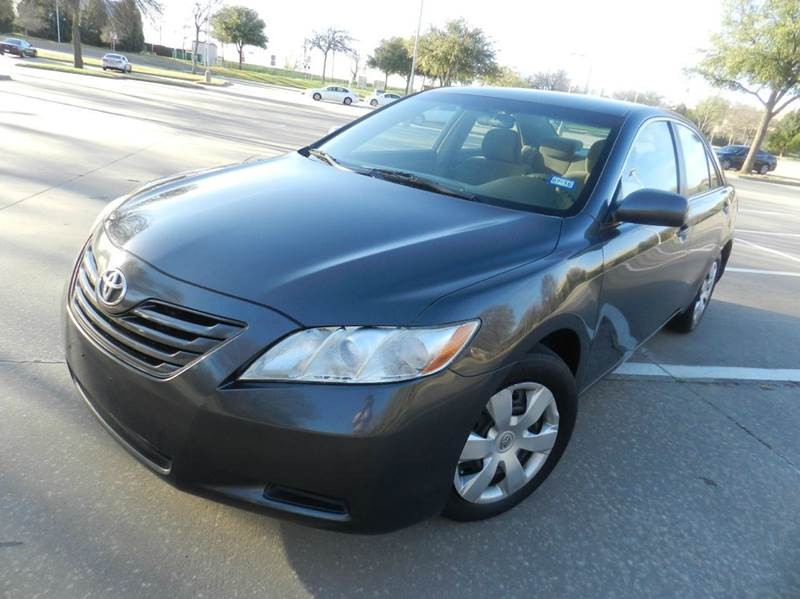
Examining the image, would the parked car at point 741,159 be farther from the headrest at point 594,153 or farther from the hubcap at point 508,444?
the hubcap at point 508,444

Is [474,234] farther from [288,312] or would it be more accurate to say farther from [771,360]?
[771,360]

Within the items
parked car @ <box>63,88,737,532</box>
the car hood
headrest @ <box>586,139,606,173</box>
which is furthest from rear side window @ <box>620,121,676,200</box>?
the car hood

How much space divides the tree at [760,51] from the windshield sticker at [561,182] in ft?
99.9

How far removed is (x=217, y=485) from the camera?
185 cm

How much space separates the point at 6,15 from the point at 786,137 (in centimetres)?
6854

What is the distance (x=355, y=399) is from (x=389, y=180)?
145 cm

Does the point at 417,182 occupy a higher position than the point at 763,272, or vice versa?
the point at 417,182

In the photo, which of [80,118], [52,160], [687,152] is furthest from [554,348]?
[80,118]

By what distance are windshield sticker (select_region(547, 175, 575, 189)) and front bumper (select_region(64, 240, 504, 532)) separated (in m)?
1.29

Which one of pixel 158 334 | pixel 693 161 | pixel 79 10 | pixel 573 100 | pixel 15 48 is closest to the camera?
pixel 158 334

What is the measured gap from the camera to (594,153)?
117 inches

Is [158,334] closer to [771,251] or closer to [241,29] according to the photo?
[771,251]

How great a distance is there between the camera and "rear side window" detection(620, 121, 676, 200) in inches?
119

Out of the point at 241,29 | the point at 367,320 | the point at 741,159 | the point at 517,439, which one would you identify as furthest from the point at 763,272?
the point at 241,29
